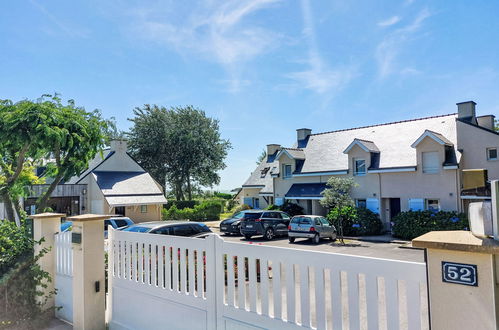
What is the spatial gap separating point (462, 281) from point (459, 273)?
0.05 metres

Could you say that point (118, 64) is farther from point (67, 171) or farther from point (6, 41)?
point (67, 171)

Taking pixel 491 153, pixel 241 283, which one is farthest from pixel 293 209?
pixel 241 283

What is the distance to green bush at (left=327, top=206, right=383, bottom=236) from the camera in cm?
2153

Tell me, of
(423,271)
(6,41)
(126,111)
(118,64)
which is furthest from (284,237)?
(126,111)

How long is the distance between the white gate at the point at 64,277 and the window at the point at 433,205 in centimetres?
2014

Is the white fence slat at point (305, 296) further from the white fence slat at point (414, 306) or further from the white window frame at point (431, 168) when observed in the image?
the white window frame at point (431, 168)

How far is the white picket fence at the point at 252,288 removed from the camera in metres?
2.83

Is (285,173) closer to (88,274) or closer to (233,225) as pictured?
(233,225)

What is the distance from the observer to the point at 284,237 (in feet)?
72.5

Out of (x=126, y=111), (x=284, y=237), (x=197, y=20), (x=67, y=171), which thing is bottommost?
(x=284, y=237)

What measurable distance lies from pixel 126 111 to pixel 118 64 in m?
30.3

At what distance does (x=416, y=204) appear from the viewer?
21.1 m

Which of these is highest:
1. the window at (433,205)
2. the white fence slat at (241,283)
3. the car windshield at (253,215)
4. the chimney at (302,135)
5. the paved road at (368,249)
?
the chimney at (302,135)

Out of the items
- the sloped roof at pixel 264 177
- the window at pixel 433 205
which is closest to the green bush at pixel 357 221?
the window at pixel 433 205
